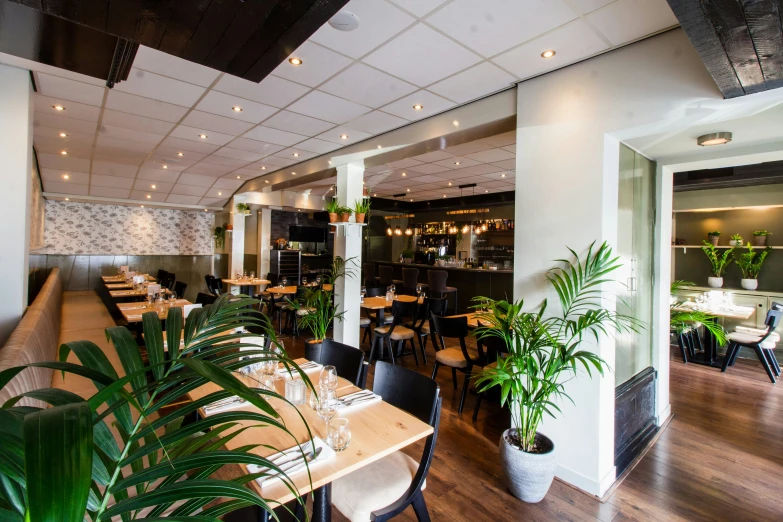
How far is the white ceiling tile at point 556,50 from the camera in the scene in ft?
7.81

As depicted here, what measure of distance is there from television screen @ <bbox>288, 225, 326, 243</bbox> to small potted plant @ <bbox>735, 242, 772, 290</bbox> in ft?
36.6

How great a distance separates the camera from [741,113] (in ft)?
7.51

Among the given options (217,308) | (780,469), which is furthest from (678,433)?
(217,308)

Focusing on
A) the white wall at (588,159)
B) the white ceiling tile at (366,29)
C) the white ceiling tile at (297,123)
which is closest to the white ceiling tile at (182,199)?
the white ceiling tile at (297,123)

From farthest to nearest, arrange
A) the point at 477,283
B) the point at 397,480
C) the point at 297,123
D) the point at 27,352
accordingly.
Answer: the point at 477,283, the point at 297,123, the point at 27,352, the point at 397,480

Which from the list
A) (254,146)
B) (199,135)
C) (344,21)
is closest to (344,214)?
(254,146)

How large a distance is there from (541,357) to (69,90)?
195 inches

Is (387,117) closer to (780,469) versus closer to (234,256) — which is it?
(780,469)

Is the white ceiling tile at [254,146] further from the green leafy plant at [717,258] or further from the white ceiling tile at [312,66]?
the green leafy plant at [717,258]

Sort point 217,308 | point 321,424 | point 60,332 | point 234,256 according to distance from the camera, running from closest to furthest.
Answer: point 217,308 → point 321,424 → point 60,332 → point 234,256

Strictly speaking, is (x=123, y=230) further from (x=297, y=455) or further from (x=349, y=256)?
(x=297, y=455)

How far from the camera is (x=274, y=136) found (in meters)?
4.86

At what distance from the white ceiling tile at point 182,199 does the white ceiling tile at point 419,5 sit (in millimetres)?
8752

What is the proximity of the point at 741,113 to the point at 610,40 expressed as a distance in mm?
937
